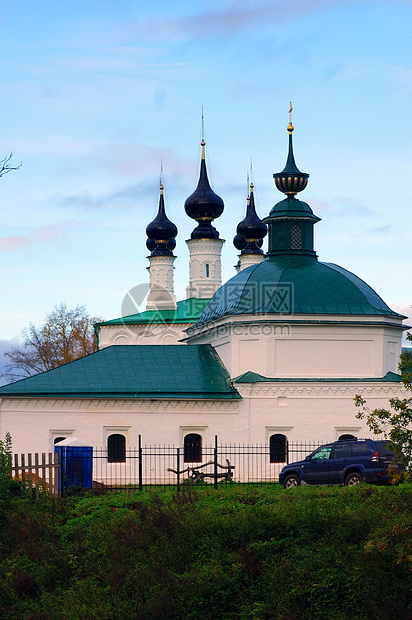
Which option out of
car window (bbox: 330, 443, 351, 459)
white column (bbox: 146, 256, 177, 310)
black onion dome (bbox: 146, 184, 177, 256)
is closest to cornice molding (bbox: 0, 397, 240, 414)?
car window (bbox: 330, 443, 351, 459)

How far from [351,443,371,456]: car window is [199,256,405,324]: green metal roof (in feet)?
→ 30.1

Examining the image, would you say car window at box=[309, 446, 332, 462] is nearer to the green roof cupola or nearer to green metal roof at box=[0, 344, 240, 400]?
green metal roof at box=[0, 344, 240, 400]

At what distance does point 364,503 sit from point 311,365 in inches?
522

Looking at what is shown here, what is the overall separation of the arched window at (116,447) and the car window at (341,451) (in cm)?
929

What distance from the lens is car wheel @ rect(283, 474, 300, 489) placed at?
24844 mm

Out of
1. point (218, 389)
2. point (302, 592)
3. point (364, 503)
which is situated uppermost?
point (218, 389)

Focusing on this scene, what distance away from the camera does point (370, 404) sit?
32250 mm

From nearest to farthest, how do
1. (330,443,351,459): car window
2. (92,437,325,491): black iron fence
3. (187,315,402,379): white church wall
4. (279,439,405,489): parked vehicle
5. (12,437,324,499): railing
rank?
(279,439,405,489): parked vehicle, (330,443,351,459): car window, (12,437,324,499): railing, (92,437,325,491): black iron fence, (187,315,402,379): white church wall

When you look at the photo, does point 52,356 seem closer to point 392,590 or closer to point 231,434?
point 231,434

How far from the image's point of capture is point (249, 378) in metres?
32.0

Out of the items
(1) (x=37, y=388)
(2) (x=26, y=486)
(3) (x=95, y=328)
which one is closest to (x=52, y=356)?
(3) (x=95, y=328)

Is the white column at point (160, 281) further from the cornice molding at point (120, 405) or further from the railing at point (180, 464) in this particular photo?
the railing at point (180, 464)

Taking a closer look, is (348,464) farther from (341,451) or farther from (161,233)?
(161,233)

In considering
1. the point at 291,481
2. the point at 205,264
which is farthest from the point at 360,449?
the point at 205,264
